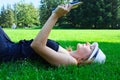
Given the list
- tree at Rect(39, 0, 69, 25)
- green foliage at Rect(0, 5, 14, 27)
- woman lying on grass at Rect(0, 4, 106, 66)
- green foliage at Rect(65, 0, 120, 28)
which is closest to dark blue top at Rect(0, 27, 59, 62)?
woman lying on grass at Rect(0, 4, 106, 66)

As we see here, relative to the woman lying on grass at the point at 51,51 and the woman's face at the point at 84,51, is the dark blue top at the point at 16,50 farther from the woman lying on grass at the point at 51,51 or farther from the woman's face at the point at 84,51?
the woman's face at the point at 84,51

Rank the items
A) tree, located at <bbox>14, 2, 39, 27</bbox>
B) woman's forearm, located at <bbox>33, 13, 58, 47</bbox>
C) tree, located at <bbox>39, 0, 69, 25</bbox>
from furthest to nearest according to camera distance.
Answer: tree, located at <bbox>14, 2, 39, 27</bbox>, tree, located at <bbox>39, 0, 69, 25</bbox>, woman's forearm, located at <bbox>33, 13, 58, 47</bbox>

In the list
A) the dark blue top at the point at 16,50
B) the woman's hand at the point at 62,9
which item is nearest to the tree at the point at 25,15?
the dark blue top at the point at 16,50

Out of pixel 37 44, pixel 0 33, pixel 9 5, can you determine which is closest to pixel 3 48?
pixel 0 33

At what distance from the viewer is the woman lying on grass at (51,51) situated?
494cm

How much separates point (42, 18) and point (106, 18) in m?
22.1

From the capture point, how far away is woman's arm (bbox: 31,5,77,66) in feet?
16.0

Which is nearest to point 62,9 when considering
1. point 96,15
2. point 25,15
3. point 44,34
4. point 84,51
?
point 44,34

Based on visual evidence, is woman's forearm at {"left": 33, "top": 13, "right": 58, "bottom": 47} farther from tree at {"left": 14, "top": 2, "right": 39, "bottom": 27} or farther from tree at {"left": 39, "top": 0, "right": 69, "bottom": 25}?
tree at {"left": 14, "top": 2, "right": 39, "bottom": 27}

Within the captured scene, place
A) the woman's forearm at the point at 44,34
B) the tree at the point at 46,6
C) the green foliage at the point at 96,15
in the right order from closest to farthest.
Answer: the woman's forearm at the point at 44,34, the green foliage at the point at 96,15, the tree at the point at 46,6

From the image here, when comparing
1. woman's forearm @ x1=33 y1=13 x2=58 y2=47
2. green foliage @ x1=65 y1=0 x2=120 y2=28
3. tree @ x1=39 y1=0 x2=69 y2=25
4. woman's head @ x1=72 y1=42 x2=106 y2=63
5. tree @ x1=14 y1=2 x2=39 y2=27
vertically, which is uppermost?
woman's forearm @ x1=33 y1=13 x2=58 y2=47

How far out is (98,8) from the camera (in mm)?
77250

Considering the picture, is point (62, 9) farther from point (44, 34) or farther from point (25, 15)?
point (25, 15)

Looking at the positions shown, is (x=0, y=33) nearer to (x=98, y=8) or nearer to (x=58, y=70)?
(x=58, y=70)
